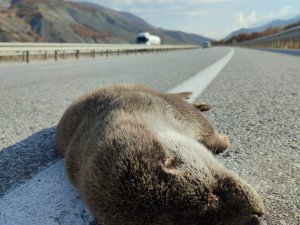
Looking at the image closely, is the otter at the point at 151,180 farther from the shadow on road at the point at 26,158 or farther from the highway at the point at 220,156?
the shadow on road at the point at 26,158

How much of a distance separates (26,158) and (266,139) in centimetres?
176

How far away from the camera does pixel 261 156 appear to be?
110 inches

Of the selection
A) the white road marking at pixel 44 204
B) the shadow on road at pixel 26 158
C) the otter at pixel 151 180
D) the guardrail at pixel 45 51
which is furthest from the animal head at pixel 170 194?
the guardrail at pixel 45 51

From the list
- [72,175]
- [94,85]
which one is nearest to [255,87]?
[94,85]

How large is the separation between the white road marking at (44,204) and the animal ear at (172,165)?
1.59 ft

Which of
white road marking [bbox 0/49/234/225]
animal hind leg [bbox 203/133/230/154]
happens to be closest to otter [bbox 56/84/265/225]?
white road marking [bbox 0/49/234/225]

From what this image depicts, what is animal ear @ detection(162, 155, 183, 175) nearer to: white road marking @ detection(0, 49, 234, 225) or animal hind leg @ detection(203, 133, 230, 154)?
white road marking @ detection(0, 49, 234, 225)

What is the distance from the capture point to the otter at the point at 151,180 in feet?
5.36

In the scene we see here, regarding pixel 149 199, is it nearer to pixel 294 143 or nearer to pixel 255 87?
pixel 294 143

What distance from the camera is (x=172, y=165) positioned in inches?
71.1

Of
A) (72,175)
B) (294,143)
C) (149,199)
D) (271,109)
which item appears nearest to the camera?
(149,199)

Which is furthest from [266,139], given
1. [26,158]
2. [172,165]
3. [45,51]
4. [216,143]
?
[45,51]

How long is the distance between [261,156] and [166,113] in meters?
0.69

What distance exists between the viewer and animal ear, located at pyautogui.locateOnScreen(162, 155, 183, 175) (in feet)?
5.68
